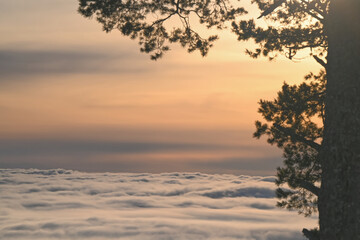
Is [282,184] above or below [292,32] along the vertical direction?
below

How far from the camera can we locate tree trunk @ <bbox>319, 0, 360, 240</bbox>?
28.4ft

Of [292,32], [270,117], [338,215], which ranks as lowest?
[338,215]

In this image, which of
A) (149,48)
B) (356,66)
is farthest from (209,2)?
(356,66)

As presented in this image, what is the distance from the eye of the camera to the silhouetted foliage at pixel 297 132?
15336mm

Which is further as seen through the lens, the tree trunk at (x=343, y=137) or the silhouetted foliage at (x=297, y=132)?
the silhouetted foliage at (x=297, y=132)

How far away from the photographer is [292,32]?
14961 millimetres

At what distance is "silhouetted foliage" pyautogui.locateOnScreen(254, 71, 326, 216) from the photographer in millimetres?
15336

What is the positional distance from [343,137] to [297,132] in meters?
6.59

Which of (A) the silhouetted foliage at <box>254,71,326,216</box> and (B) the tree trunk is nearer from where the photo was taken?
(B) the tree trunk

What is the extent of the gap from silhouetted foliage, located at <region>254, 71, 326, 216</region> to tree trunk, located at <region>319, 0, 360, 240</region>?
5.68 metres

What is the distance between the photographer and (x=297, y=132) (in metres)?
15.3

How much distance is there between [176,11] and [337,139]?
6.41 meters

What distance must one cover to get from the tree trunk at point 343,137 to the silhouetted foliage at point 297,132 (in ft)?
18.6

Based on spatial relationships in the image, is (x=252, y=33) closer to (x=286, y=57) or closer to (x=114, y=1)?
(x=286, y=57)
